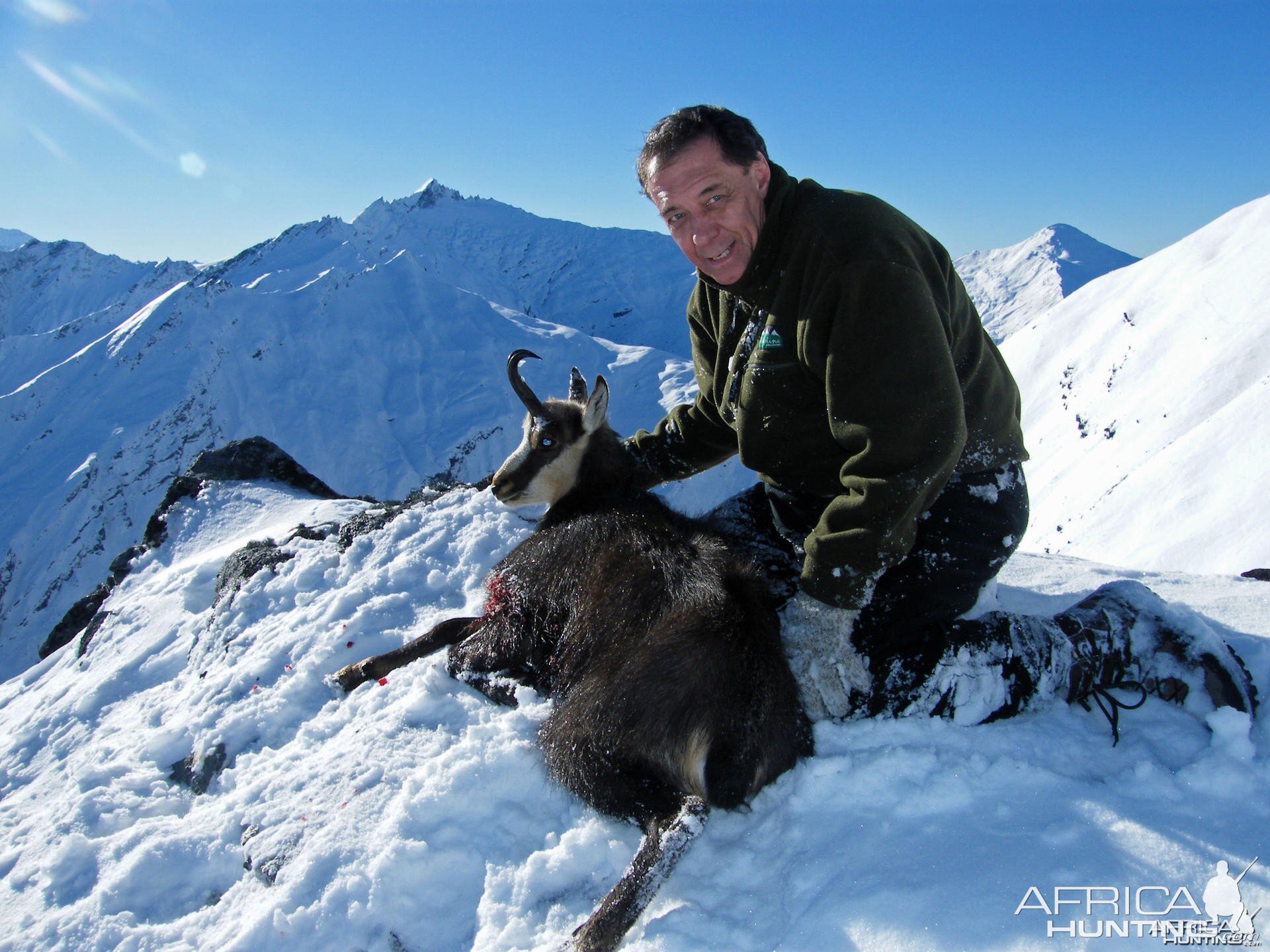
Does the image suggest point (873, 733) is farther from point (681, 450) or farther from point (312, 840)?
point (312, 840)

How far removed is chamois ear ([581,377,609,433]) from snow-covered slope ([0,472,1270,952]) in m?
1.38

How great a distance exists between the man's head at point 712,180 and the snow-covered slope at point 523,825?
70.9 inches

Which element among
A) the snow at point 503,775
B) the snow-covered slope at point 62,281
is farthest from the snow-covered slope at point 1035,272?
the snow-covered slope at point 62,281

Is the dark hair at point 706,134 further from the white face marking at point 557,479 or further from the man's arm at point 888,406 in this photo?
the white face marking at point 557,479

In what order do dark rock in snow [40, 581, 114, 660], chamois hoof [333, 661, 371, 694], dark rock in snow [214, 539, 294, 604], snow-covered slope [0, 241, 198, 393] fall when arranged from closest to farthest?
chamois hoof [333, 661, 371, 694], dark rock in snow [214, 539, 294, 604], dark rock in snow [40, 581, 114, 660], snow-covered slope [0, 241, 198, 393]

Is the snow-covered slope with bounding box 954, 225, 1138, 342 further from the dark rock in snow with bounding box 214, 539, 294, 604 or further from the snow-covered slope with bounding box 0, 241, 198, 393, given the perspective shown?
the snow-covered slope with bounding box 0, 241, 198, 393

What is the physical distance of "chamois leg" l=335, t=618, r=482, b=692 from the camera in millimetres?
3385

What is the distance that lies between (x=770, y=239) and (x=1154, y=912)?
87.1 inches

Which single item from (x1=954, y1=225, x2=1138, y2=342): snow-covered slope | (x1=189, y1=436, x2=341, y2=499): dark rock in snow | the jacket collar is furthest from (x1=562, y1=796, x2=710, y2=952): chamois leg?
(x1=954, y1=225, x2=1138, y2=342): snow-covered slope

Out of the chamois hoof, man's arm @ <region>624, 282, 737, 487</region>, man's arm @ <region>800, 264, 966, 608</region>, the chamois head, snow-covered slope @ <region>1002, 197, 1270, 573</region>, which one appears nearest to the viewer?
man's arm @ <region>800, 264, 966, 608</region>

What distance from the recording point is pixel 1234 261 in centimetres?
1302

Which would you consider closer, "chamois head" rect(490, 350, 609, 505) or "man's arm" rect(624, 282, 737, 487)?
"man's arm" rect(624, 282, 737, 487)

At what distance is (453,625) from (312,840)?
109 centimetres

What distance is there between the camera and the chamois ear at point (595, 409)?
12.1 feet
